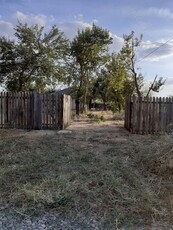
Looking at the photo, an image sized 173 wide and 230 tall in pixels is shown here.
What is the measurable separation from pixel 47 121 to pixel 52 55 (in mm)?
11055

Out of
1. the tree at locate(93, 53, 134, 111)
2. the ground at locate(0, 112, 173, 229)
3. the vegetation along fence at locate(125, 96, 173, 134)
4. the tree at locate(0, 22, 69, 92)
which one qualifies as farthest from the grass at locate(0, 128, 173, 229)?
the tree at locate(0, 22, 69, 92)

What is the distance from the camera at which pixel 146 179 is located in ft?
14.4

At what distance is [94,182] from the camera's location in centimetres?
406

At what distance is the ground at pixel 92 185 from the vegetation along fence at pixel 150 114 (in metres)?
3.69

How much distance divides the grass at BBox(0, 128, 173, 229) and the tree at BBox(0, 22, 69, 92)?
14.3 metres

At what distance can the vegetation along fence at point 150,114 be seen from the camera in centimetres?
981

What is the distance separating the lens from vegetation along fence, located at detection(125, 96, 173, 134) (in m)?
9.81

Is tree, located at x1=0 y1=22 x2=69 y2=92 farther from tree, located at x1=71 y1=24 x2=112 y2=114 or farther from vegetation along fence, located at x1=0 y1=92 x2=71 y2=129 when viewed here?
vegetation along fence, located at x1=0 y1=92 x2=71 y2=129

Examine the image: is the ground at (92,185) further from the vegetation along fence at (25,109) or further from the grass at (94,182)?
the vegetation along fence at (25,109)

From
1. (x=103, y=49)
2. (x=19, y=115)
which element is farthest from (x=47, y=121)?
(x=103, y=49)

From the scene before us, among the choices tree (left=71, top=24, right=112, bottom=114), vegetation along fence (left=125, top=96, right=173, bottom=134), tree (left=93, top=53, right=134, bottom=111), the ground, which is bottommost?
the ground

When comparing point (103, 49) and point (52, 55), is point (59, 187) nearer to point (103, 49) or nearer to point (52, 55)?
point (52, 55)

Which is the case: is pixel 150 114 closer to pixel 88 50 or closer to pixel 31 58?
pixel 31 58

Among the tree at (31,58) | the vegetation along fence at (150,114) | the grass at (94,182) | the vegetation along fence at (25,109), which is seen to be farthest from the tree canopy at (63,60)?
the grass at (94,182)
